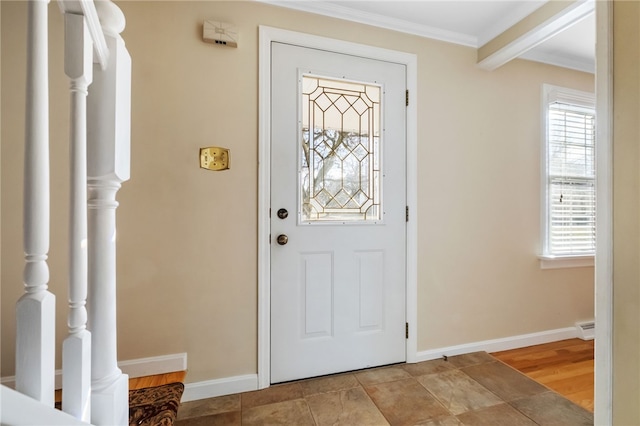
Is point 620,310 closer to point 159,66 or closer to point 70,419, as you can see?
point 70,419

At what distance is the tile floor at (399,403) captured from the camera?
1.55m

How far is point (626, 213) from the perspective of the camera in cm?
123

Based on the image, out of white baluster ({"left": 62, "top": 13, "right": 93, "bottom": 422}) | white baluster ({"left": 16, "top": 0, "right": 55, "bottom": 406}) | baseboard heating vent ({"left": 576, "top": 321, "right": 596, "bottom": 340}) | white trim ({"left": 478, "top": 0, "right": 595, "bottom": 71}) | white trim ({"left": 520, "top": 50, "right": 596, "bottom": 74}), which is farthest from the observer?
baseboard heating vent ({"left": 576, "top": 321, "right": 596, "bottom": 340})

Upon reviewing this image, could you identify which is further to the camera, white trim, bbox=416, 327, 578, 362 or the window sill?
the window sill

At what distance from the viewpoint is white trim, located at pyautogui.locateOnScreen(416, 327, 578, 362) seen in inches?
85.4

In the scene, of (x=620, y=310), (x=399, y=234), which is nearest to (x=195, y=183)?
(x=399, y=234)

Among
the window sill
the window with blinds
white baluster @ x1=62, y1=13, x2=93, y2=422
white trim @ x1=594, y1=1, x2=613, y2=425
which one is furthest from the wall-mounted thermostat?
the window sill

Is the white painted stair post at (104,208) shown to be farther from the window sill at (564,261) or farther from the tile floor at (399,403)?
the window sill at (564,261)

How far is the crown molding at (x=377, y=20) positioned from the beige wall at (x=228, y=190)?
42mm

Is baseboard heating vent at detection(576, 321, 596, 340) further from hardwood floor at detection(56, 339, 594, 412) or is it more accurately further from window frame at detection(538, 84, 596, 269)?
window frame at detection(538, 84, 596, 269)

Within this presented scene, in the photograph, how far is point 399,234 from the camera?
6.88 feet

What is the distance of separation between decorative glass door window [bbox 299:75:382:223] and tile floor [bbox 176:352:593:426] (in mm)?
1006

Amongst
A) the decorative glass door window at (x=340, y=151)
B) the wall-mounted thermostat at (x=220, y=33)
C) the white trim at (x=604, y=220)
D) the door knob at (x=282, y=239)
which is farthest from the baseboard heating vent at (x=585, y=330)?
the wall-mounted thermostat at (x=220, y=33)

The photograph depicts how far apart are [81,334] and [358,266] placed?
159 cm
